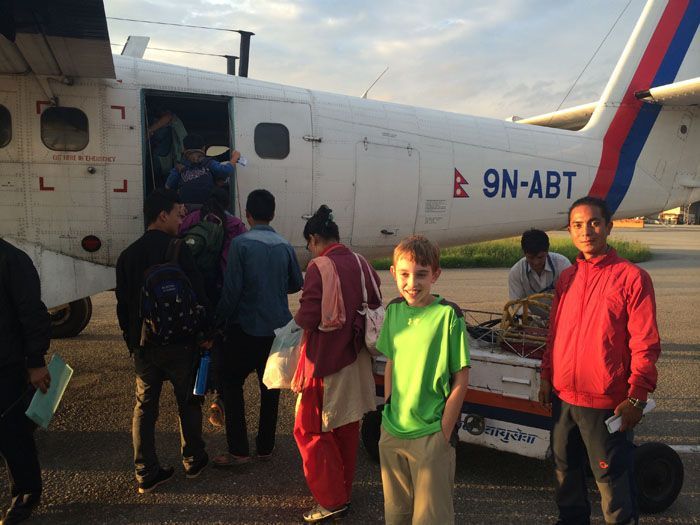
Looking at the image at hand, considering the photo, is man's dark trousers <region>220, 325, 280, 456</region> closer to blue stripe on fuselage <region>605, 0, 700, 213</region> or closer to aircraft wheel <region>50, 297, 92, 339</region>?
aircraft wheel <region>50, 297, 92, 339</region>

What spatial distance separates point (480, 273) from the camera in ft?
49.1

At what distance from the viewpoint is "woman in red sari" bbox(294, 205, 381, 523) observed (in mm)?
2881

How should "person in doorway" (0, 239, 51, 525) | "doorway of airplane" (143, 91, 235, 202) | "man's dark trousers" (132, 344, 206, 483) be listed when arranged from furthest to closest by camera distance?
"doorway of airplane" (143, 91, 235, 202), "man's dark trousers" (132, 344, 206, 483), "person in doorway" (0, 239, 51, 525)

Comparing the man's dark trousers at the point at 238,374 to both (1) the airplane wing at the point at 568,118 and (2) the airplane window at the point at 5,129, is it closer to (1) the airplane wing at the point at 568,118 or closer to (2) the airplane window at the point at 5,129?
(2) the airplane window at the point at 5,129

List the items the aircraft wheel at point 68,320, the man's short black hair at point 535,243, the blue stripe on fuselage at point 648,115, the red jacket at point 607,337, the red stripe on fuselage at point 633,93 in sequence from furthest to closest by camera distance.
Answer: the aircraft wheel at point 68,320, the blue stripe on fuselage at point 648,115, the red stripe on fuselage at point 633,93, the man's short black hair at point 535,243, the red jacket at point 607,337

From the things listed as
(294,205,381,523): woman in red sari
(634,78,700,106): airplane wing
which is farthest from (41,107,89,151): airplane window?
(634,78,700,106): airplane wing

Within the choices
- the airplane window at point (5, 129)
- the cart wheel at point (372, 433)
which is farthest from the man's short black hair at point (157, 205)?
the airplane window at point (5, 129)

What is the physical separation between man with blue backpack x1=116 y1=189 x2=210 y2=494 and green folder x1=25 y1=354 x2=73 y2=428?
45 cm

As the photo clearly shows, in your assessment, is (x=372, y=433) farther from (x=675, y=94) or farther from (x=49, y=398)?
(x=675, y=94)

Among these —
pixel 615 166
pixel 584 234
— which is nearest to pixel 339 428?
pixel 584 234

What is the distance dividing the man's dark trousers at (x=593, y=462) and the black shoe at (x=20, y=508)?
295 centimetres

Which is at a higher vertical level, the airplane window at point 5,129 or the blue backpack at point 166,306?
the airplane window at point 5,129

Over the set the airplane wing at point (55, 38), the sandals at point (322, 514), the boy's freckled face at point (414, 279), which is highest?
the airplane wing at point (55, 38)

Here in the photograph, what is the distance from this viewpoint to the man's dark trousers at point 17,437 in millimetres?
2914
